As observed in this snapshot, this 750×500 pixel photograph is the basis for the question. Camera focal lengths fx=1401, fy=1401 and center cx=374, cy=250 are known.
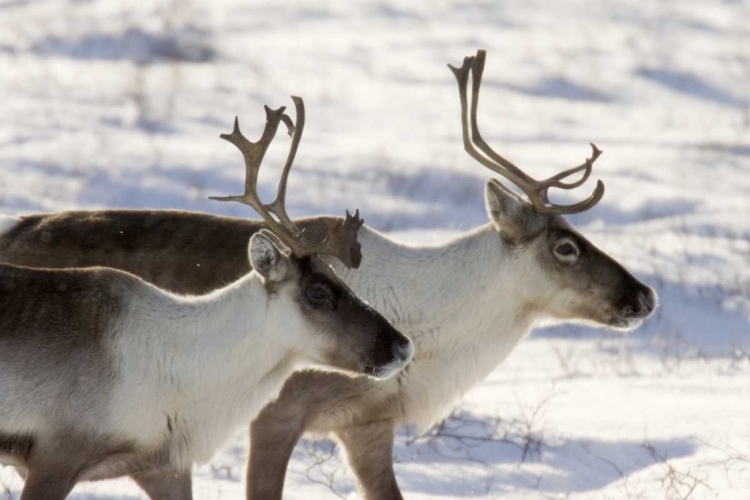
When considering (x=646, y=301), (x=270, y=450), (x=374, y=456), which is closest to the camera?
(x=270, y=450)

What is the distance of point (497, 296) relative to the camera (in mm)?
5867

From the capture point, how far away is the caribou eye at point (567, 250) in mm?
5832

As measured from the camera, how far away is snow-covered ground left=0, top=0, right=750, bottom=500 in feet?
20.9

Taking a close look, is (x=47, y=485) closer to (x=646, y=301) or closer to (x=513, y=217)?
(x=513, y=217)

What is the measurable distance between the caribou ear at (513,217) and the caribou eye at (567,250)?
113 millimetres

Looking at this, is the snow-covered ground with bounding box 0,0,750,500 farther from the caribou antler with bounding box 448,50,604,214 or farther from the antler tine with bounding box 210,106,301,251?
the antler tine with bounding box 210,106,301,251

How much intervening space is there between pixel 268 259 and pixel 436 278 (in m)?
1.18

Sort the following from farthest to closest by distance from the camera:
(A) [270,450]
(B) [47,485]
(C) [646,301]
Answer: (C) [646,301]
(A) [270,450]
(B) [47,485]

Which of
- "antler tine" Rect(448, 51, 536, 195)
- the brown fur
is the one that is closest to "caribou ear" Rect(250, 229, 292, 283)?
the brown fur

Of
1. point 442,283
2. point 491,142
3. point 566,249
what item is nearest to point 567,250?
point 566,249

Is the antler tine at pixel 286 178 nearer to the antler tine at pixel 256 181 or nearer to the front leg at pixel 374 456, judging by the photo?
the antler tine at pixel 256 181

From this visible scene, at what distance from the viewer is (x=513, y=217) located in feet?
19.2

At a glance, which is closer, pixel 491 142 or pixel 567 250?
pixel 567 250

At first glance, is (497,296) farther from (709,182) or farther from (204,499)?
(709,182)
